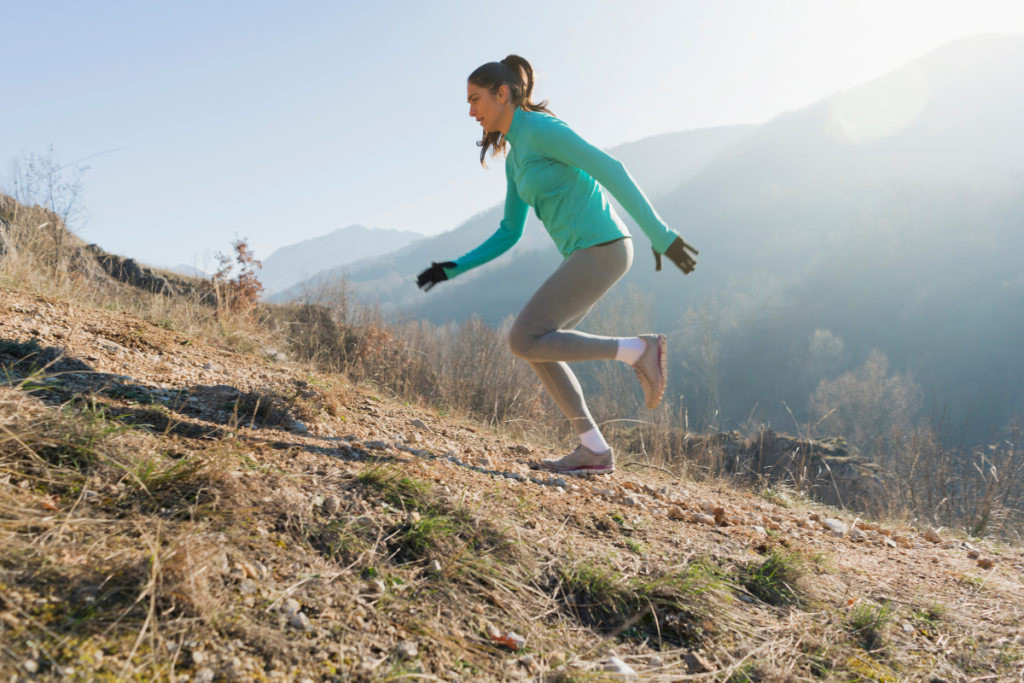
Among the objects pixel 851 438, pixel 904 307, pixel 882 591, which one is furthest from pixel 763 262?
pixel 882 591

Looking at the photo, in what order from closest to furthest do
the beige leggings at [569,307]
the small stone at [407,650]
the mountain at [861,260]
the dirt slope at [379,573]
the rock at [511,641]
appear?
the dirt slope at [379,573]
the small stone at [407,650]
the rock at [511,641]
the beige leggings at [569,307]
the mountain at [861,260]

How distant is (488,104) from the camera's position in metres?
2.30

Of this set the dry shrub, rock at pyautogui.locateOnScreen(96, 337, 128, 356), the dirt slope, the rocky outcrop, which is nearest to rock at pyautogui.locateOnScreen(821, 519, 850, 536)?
the dirt slope

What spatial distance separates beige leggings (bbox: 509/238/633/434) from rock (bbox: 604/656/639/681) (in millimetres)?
1206

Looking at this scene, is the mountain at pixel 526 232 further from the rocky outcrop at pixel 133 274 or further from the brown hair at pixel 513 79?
the brown hair at pixel 513 79

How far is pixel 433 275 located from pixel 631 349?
1.06 metres

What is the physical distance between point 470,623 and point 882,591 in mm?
1527

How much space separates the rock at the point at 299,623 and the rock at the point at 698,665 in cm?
89

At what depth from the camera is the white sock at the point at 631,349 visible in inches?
85.4

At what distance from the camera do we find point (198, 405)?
7.07 feet

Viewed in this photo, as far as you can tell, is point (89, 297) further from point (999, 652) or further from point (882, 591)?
point (999, 652)

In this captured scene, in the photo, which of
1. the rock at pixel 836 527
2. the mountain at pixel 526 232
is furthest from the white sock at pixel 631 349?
the mountain at pixel 526 232

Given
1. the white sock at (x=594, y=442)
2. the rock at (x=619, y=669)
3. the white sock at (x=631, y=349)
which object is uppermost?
the white sock at (x=631, y=349)

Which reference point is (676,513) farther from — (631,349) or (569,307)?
(569,307)
